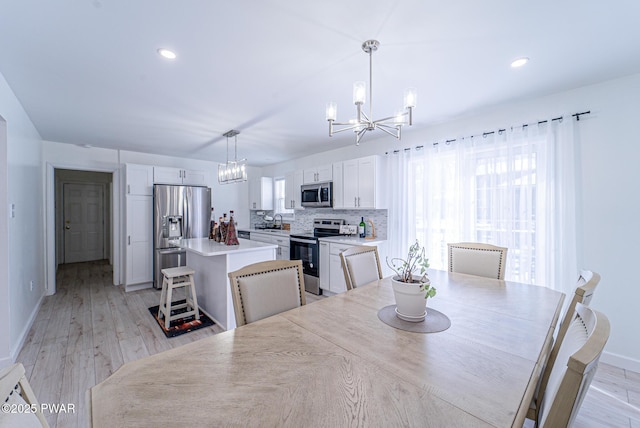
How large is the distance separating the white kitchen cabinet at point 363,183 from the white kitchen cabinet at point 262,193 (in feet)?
7.76

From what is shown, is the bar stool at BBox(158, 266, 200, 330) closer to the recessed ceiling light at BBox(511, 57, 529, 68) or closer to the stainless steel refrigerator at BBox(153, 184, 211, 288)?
the stainless steel refrigerator at BBox(153, 184, 211, 288)

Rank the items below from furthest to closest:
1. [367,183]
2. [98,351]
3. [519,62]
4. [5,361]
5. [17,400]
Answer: [367,183], [98,351], [5,361], [519,62], [17,400]

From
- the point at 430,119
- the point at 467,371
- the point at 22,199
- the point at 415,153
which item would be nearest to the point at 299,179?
the point at 415,153

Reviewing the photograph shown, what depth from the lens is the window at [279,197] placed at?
612 cm

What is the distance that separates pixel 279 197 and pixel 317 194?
5.52 ft

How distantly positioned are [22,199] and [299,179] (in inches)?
145

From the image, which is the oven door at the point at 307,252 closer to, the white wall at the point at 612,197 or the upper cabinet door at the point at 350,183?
the upper cabinet door at the point at 350,183

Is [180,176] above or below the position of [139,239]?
above

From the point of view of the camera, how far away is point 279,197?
20.4 ft

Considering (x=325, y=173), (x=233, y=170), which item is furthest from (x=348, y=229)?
(x=233, y=170)

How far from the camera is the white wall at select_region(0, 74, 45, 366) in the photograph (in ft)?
7.59

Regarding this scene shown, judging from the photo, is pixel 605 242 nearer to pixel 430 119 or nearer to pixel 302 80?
pixel 430 119

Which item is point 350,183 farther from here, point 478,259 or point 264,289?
point 264,289

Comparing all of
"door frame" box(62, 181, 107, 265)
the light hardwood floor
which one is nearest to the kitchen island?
the light hardwood floor
